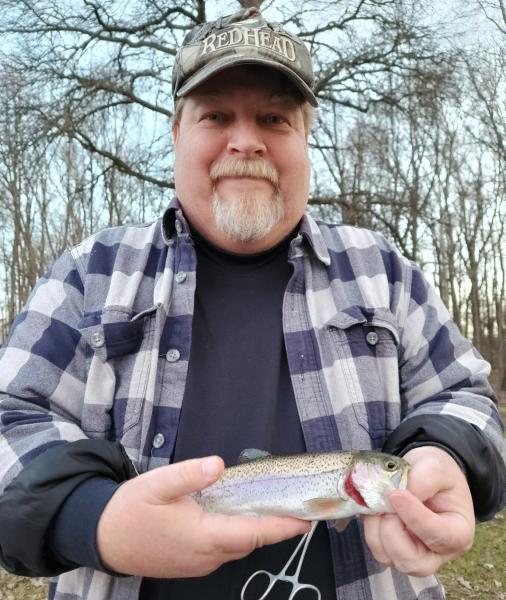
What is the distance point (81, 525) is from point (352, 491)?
79cm

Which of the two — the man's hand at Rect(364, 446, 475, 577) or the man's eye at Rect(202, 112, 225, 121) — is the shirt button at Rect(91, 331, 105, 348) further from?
Result: the man's hand at Rect(364, 446, 475, 577)

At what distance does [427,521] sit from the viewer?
1338 millimetres

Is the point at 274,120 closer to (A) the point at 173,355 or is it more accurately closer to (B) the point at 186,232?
(B) the point at 186,232

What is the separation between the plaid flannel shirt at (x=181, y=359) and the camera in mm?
1694

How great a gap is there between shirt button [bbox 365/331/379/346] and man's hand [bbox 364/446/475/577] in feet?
1.52

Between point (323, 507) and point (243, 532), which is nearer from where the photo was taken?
point (243, 532)

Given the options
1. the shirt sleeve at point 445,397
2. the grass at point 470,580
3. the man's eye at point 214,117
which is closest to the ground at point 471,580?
the grass at point 470,580

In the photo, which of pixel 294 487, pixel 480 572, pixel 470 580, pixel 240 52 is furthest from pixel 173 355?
pixel 480 572

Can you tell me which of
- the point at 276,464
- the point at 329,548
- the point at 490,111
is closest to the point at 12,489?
the point at 276,464

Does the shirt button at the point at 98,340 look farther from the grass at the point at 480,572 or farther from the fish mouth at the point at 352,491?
the grass at the point at 480,572

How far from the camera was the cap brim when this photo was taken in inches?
74.3

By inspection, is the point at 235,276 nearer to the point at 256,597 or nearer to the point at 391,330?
the point at 391,330

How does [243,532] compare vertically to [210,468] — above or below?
below

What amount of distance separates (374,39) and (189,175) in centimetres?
927
